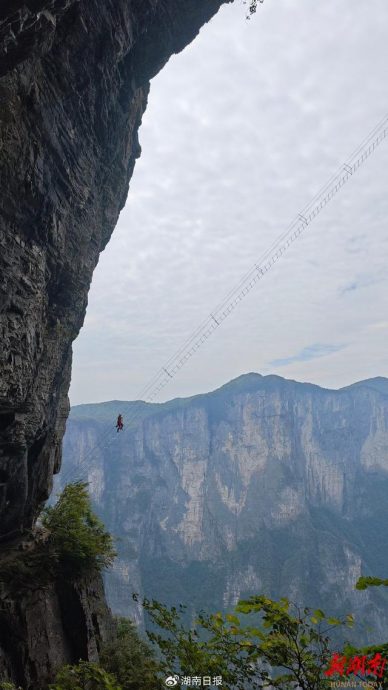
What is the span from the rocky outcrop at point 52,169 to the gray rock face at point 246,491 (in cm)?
12206

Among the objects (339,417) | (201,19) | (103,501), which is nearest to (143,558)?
(103,501)

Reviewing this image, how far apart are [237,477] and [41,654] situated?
15353 cm

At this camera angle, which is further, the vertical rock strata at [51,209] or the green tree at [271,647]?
the vertical rock strata at [51,209]

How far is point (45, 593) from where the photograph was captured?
41.5 feet

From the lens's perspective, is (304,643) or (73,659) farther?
(73,659)

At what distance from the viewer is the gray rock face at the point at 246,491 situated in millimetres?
122000

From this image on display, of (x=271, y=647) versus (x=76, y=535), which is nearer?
(x=271, y=647)

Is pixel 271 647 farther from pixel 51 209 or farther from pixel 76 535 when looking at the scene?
pixel 76 535

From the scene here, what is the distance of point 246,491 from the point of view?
152 m

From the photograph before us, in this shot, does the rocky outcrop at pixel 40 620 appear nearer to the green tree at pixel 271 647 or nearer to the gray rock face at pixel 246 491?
the green tree at pixel 271 647

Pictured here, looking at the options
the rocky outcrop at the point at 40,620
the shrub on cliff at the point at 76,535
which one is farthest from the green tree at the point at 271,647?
the shrub on cliff at the point at 76,535

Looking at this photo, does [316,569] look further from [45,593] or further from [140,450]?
[45,593]

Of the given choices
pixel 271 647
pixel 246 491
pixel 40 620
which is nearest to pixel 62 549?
pixel 40 620

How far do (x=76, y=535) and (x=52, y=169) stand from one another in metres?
11.9
